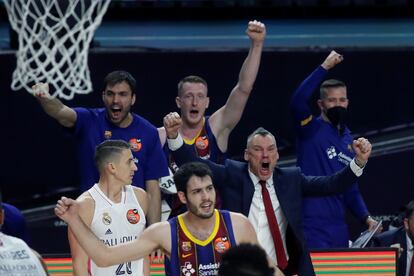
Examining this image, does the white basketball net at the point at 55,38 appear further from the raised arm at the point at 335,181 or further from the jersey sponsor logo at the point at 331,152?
the raised arm at the point at 335,181

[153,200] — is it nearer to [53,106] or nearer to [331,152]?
[53,106]

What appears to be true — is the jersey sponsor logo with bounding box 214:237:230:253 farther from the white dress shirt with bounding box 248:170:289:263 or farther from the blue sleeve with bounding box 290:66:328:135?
the blue sleeve with bounding box 290:66:328:135

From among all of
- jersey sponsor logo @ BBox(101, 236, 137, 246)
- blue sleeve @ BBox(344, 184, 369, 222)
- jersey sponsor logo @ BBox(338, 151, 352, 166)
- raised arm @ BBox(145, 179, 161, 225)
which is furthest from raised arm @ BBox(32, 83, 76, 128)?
blue sleeve @ BBox(344, 184, 369, 222)

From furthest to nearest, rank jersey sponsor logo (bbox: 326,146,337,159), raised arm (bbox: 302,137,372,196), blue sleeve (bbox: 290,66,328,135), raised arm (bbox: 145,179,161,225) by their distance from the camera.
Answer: jersey sponsor logo (bbox: 326,146,337,159) → blue sleeve (bbox: 290,66,328,135) → raised arm (bbox: 145,179,161,225) → raised arm (bbox: 302,137,372,196)

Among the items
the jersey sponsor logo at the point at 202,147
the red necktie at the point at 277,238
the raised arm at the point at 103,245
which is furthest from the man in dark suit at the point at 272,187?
the raised arm at the point at 103,245

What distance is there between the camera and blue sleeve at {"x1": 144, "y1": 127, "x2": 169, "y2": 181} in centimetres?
846

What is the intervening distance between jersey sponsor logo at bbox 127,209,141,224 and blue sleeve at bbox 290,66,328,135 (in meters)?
1.83

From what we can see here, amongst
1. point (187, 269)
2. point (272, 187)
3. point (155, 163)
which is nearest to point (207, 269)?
point (187, 269)

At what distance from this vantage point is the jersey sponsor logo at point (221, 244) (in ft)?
23.2

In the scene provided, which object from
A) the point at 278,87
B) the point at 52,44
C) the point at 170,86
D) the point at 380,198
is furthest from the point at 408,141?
the point at 52,44

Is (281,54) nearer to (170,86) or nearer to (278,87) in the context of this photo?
(278,87)

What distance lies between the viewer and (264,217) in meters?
7.84

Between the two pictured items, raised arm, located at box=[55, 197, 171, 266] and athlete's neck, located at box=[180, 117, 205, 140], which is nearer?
raised arm, located at box=[55, 197, 171, 266]

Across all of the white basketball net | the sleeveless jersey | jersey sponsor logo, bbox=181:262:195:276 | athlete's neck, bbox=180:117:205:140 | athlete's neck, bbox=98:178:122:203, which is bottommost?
jersey sponsor logo, bbox=181:262:195:276
